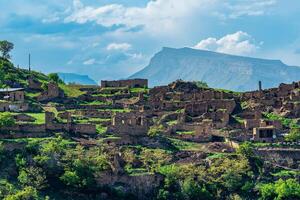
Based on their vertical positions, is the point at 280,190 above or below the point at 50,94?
below

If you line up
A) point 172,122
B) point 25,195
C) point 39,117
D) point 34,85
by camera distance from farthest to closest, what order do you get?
point 34,85 → point 172,122 → point 39,117 → point 25,195

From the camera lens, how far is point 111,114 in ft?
334

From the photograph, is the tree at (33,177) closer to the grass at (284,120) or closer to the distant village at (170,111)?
the distant village at (170,111)

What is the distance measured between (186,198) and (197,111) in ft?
76.9

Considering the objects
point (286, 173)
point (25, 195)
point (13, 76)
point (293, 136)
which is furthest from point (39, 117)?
point (293, 136)

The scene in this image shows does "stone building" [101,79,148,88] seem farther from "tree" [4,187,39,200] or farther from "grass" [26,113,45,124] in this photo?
"tree" [4,187,39,200]

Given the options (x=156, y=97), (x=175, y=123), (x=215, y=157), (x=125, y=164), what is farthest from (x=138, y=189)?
(x=156, y=97)

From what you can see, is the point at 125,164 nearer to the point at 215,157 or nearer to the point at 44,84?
the point at 215,157

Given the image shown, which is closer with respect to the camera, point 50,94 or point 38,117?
point 38,117

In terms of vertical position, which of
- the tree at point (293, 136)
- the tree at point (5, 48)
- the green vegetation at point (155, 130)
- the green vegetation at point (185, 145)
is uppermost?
the tree at point (5, 48)

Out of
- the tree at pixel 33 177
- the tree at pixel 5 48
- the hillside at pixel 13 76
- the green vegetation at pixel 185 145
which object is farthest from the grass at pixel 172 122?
the tree at pixel 5 48

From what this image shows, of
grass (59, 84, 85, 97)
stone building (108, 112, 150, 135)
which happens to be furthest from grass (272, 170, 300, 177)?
grass (59, 84, 85, 97)

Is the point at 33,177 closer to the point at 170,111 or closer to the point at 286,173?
the point at 286,173

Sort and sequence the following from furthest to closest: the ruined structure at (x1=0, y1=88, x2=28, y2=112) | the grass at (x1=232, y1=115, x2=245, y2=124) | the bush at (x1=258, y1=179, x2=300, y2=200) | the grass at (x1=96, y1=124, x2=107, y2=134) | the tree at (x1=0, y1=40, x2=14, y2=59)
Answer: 1. the tree at (x1=0, y1=40, x2=14, y2=59)
2. the grass at (x1=232, y1=115, x2=245, y2=124)
3. the ruined structure at (x1=0, y1=88, x2=28, y2=112)
4. the grass at (x1=96, y1=124, x2=107, y2=134)
5. the bush at (x1=258, y1=179, x2=300, y2=200)
